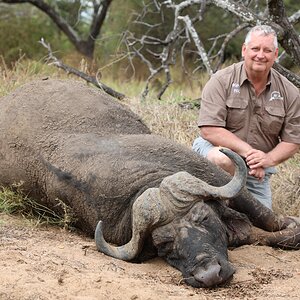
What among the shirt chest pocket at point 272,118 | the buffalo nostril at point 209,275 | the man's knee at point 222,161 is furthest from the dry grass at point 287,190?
the buffalo nostril at point 209,275

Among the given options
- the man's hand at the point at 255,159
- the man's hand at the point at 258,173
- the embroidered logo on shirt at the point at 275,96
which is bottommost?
the man's hand at the point at 258,173

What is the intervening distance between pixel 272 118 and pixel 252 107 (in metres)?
0.19

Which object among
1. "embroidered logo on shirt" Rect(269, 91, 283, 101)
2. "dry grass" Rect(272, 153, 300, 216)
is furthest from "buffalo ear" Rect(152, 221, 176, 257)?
"dry grass" Rect(272, 153, 300, 216)

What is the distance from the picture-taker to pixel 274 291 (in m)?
4.63

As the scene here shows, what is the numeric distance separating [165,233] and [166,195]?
263 millimetres

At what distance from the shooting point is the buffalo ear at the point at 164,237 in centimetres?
501

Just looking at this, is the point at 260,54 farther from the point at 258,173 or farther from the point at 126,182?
the point at 126,182

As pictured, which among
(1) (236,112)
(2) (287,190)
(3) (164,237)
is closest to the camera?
(3) (164,237)

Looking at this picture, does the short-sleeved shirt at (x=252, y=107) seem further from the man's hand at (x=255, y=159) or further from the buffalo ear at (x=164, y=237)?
the buffalo ear at (x=164, y=237)

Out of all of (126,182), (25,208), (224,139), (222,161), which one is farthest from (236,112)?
(25,208)

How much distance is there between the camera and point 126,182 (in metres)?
5.50

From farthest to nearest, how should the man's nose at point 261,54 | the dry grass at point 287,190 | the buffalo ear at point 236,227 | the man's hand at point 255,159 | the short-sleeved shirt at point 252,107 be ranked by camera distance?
1. the dry grass at point 287,190
2. the short-sleeved shirt at point 252,107
3. the man's nose at point 261,54
4. the man's hand at point 255,159
5. the buffalo ear at point 236,227

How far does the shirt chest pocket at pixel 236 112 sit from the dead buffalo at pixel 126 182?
75 cm

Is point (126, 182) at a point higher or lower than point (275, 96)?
lower
